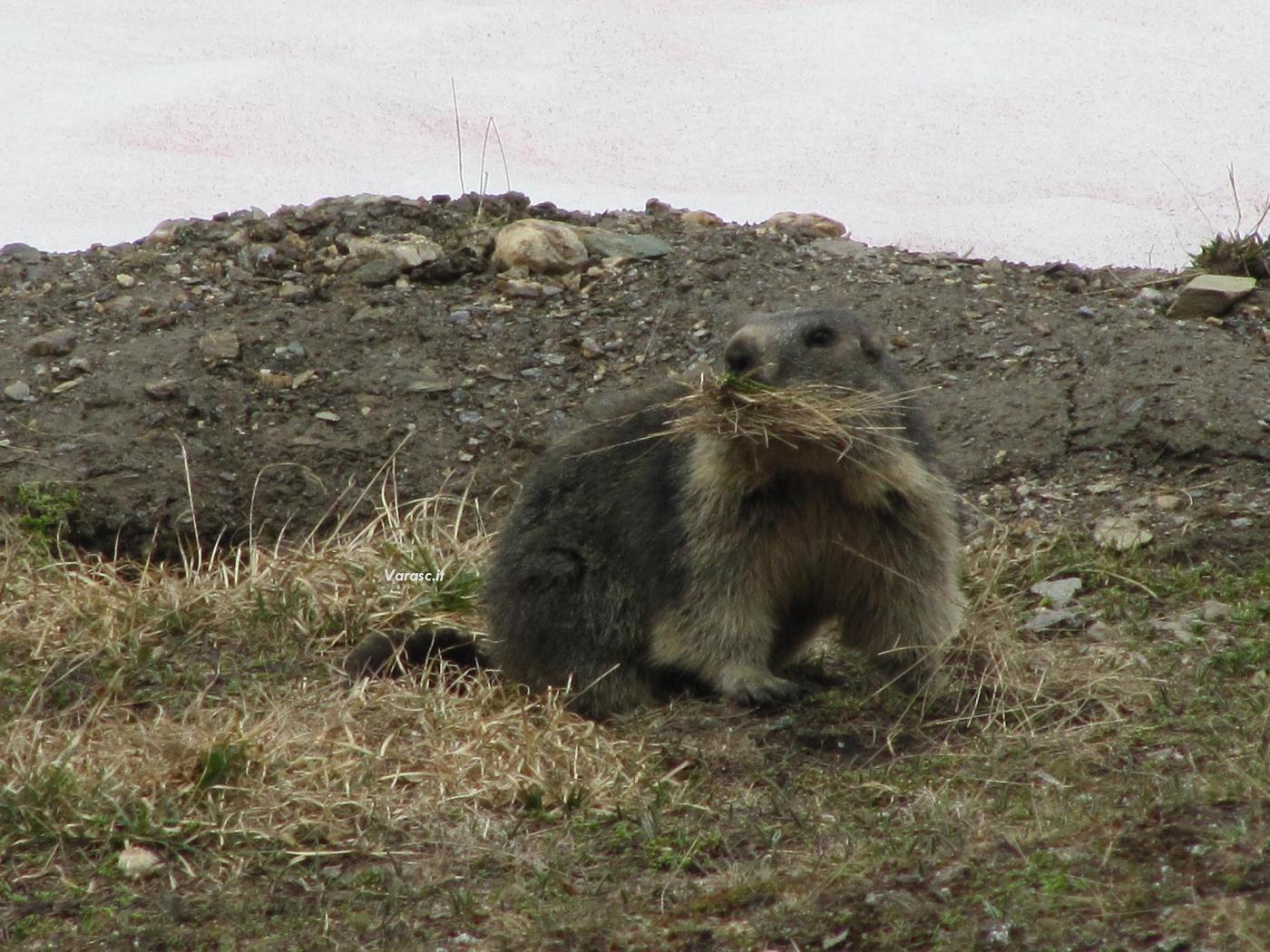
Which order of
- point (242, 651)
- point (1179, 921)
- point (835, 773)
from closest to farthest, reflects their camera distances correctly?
point (1179, 921) → point (835, 773) → point (242, 651)

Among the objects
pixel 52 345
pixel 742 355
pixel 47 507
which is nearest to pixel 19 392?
pixel 52 345

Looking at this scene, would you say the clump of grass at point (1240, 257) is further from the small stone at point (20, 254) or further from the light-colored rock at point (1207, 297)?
the small stone at point (20, 254)

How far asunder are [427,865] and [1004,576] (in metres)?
2.82

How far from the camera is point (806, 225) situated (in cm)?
888

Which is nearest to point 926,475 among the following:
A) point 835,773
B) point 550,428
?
point 835,773

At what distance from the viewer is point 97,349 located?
7.51 m

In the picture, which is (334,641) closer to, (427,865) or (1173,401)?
(427,865)

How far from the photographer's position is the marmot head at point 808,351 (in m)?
4.80

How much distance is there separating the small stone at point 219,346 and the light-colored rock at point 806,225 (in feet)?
9.23

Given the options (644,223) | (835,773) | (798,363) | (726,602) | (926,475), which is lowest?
(835,773)

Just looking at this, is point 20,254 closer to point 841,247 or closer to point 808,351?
point 841,247

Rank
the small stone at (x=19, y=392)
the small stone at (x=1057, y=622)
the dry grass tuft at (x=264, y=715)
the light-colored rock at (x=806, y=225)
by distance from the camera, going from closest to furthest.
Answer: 1. the dry grass tuft at (x=264, y=715)
2. the small stone at (x=1057, y=622)
3. the small stone at (x=19, y=392)
4. the light-colored rock at (x=806, y=225)

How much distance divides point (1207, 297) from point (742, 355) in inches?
140

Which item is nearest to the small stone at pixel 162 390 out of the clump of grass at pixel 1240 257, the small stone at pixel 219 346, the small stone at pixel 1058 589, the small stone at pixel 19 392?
the small stone at pixel 219 346
